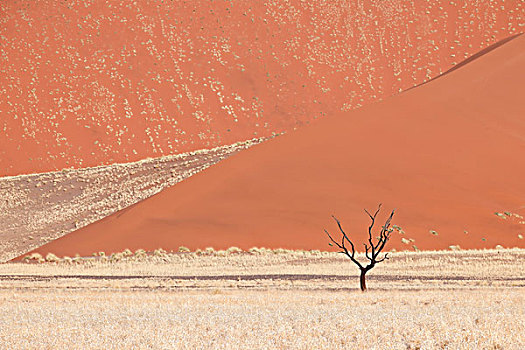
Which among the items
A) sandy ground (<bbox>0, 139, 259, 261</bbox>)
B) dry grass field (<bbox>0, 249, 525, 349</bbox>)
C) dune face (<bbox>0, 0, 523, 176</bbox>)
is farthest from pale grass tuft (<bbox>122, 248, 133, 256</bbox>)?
dune face (<bbox>0, 0, 523, 176</bbox>)

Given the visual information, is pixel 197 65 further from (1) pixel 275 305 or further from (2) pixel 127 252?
(1) pixel 275 305

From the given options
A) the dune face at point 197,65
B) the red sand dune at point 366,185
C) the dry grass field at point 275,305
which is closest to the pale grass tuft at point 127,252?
the red sand dune at point 366,185

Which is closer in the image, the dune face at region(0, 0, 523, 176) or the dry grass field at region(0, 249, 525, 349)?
the dry grass field at region(0, 249, 525, 349)

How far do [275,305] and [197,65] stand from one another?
56.8 m

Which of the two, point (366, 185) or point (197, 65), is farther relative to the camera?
point (197, 65)

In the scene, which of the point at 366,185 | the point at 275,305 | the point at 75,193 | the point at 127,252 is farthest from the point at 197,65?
the point at 275,305

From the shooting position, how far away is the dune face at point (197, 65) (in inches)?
2648

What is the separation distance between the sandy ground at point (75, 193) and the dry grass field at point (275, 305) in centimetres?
1787

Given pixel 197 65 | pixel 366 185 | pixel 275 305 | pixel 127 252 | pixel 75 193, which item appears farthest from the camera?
pixel 197 65

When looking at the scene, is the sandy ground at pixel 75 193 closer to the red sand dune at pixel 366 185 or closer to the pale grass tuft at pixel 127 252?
the red sand dune at pixel 366 185

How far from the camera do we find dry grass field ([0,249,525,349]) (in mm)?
11586

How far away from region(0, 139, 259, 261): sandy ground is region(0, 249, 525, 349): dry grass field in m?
17.9

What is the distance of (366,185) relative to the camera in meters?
44.2

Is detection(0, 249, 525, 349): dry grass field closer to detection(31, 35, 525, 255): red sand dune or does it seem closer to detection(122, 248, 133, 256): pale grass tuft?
detection(122, 248, 133, 256): pale grass tuft
